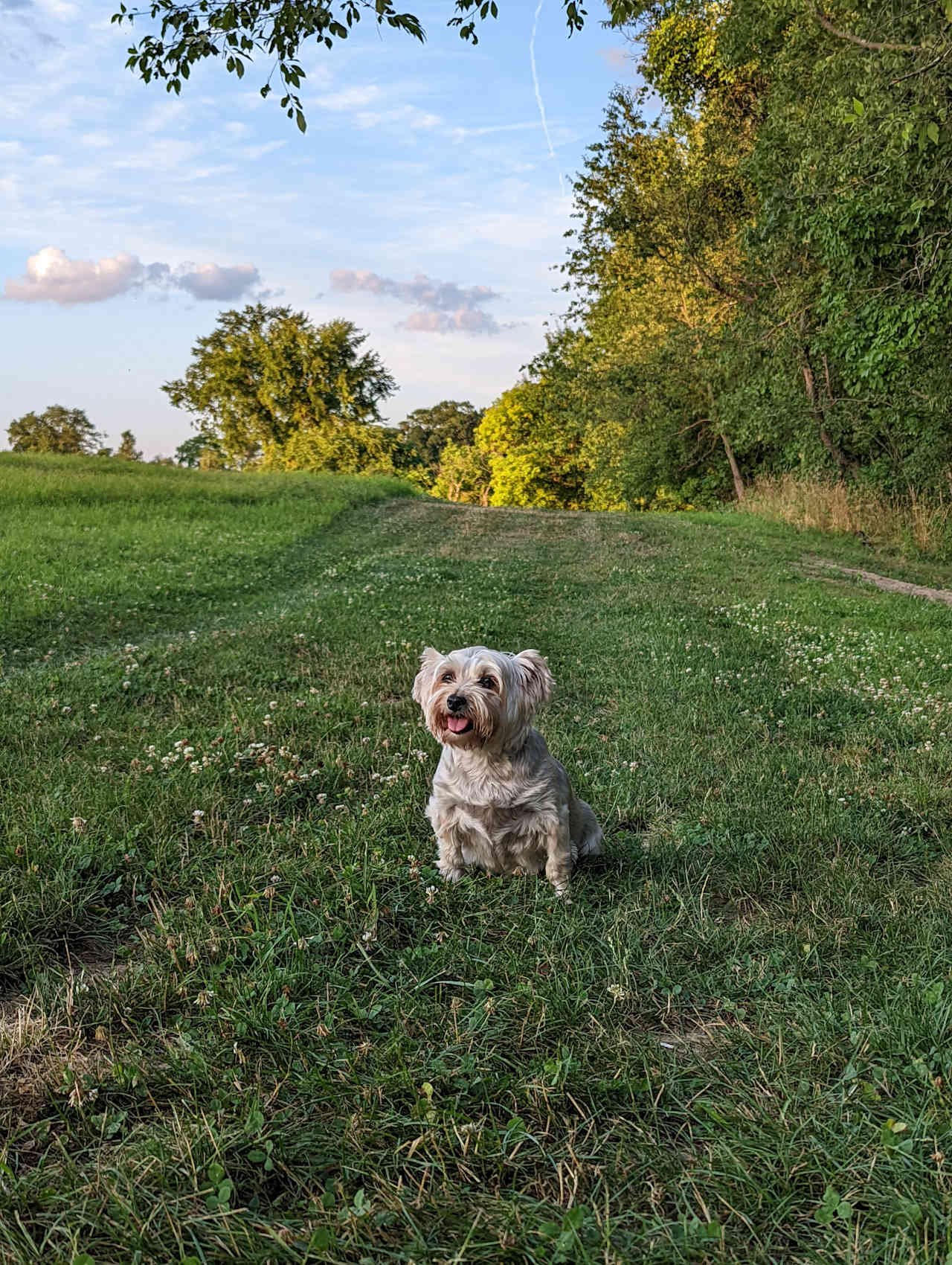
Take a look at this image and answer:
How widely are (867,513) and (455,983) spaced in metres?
25.1

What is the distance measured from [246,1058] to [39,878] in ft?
6.21

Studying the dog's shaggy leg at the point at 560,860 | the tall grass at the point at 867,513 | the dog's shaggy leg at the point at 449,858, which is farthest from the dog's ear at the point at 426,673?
the tall grass at the point at 867,513

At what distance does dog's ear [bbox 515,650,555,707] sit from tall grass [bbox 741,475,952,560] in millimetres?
20090

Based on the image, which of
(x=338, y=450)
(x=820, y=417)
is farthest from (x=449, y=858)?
(x=338, y=450)

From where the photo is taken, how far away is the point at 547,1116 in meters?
2.86

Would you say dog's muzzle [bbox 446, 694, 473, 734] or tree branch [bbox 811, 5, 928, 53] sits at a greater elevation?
tree branch [bbox 811, 5, 928, 53]

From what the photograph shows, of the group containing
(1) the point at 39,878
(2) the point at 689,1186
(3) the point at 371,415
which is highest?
(3) the point at 371,415

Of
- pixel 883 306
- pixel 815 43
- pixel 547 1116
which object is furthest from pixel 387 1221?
pixel 815 43

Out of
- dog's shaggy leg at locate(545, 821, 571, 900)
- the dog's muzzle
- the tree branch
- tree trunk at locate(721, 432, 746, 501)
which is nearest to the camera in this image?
the dog's muzzle

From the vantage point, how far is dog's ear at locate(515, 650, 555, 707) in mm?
4371

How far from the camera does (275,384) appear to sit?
6569 cm

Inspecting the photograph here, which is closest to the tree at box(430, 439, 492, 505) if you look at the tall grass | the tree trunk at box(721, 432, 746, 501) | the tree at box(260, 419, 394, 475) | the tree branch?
the tree at box(260, 419, 394, 475)

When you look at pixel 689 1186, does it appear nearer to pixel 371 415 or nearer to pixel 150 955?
pixel 150 955

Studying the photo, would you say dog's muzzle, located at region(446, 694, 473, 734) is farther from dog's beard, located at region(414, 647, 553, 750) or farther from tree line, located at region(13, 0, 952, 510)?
tree line, located at region(13, 0, 952, 510)
